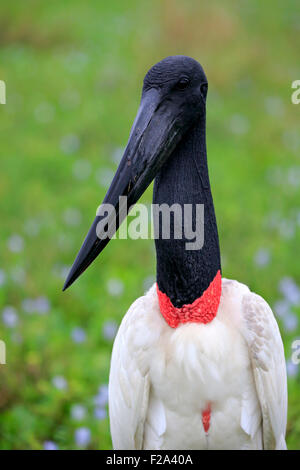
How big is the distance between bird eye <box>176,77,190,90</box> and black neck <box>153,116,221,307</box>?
0.42 ft

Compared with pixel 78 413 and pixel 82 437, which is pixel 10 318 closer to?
pixel 78 413

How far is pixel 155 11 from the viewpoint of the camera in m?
8.12

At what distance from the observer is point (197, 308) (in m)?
1.79

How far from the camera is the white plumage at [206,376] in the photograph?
71.0 inches

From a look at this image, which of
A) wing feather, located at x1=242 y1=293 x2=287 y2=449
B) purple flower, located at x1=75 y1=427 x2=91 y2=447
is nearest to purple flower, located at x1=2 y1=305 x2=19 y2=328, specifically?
purple flower, located at x1=75 y1=427 x2=91 y2=447

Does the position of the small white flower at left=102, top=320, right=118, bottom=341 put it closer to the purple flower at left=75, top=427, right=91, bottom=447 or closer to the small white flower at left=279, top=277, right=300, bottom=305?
the purple flower at left=75, top=427, right=91, bottom=447

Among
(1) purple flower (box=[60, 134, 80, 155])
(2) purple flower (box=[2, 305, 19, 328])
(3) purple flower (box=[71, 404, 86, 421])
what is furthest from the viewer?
(1) purple flower (box=[60, 134, 80, 155])

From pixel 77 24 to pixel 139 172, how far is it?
698 cm

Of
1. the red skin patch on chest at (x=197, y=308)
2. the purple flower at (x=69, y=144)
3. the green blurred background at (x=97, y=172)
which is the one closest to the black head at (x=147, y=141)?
the red skin patch on chest at (x=197, y=308)

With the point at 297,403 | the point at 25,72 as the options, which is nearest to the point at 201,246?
the point at 297,403

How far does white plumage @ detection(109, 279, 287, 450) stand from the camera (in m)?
1.80

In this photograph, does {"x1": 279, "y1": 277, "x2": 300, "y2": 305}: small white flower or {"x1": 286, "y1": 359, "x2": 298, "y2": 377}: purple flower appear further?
{"x1": 279, "y1": 277, "x2": 300, "y2": 305}: small white flower
